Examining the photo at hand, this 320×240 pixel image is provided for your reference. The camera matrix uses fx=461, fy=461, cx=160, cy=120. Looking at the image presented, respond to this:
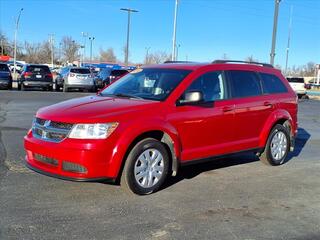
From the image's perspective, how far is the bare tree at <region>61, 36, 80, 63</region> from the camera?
114625 mm

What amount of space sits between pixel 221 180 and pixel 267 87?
2.09 metres

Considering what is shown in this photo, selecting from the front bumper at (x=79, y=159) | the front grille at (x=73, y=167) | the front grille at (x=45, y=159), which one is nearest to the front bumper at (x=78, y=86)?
the front grille at (x=45, y=159)

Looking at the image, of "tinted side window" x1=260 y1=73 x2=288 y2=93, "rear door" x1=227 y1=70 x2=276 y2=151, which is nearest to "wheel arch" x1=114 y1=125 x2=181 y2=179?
"rear door" x1=227 y1=70 x2=276 y2=151

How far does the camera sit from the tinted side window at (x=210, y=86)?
6711 millimetres

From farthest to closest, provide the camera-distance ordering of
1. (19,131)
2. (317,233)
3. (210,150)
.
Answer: (19,131), (210,150), (317,233)

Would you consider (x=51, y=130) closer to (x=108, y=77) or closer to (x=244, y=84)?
(x=244, y=84)

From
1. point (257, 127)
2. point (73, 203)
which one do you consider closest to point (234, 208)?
point (73, 203)

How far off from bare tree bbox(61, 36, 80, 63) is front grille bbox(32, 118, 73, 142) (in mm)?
A: 110228

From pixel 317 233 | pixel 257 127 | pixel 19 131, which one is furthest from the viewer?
pixel 19 131

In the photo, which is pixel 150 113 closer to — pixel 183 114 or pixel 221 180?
pixel 183 114

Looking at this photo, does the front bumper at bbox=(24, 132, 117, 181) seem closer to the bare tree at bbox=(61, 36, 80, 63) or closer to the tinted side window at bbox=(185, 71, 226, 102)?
the tinted side window at bbox=(185, 71, 226, 102)

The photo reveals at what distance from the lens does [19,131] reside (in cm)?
1077

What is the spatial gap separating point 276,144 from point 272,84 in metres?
1.07

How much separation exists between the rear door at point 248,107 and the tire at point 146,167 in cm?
166
